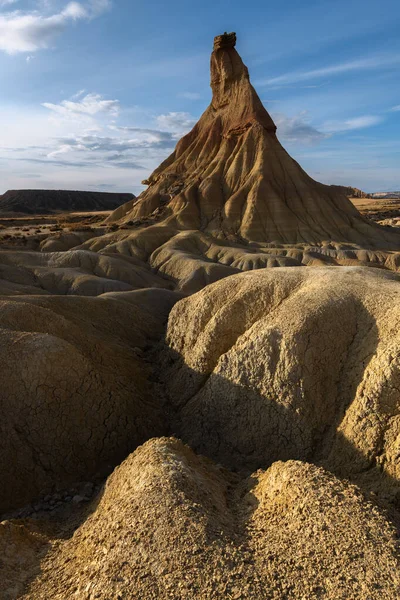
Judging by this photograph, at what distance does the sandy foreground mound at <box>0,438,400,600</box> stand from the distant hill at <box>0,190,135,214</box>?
115m

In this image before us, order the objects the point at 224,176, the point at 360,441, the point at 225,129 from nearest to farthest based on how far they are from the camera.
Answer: the point at 360,441, the point at 224,176, the point at 225,129

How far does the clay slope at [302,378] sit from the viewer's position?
9.18 m

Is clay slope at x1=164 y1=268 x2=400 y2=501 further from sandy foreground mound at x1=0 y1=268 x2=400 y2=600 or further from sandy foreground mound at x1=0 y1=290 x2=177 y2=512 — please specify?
sandy foreground mound at x1=0 y1=290 x2=177 y2=512

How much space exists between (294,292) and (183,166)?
51.5 m

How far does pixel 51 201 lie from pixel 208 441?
125 m

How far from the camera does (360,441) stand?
29.8ft

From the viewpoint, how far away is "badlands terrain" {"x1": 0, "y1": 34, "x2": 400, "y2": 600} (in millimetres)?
5477

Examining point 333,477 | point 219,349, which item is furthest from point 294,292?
point 333,477

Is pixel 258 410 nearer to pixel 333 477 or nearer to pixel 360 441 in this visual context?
pixel 360 441

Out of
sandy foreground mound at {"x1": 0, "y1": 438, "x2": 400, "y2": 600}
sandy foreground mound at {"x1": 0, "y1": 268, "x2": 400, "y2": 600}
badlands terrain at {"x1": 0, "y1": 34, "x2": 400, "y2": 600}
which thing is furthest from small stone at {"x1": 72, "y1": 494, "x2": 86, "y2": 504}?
sandy foreground mound at {"x1": 0, "y1": 438, "x2": 400, "y2": 600}

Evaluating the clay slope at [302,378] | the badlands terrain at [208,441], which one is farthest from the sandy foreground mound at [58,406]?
the clay slope at [302,378]

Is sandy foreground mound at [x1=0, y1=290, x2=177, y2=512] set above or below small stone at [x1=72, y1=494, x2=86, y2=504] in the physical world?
above

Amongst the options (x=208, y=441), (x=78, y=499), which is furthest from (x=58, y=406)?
(x=208, y=441)

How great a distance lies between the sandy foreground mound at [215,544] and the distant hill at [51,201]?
115m
